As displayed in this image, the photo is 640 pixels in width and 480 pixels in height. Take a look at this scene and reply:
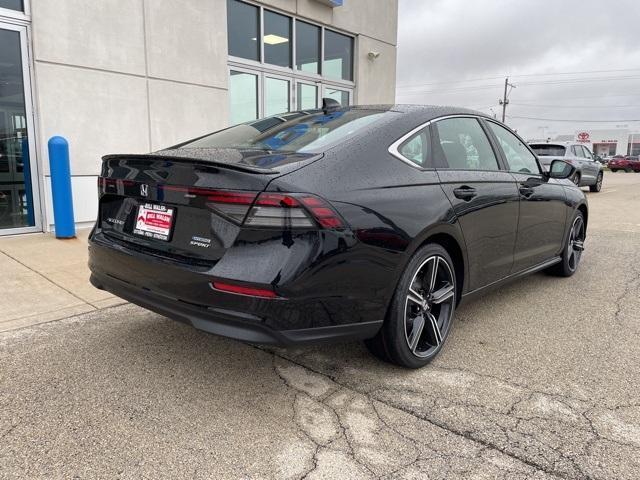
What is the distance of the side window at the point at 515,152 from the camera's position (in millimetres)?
4172

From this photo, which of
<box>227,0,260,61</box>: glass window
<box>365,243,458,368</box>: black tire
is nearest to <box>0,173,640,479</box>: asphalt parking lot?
<box>365,243,458,368</box>: black tire

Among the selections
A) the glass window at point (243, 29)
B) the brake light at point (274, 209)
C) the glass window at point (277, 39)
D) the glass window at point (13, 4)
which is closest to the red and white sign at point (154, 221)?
the brake light at point (274, 209)

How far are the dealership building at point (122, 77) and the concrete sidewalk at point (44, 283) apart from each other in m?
1.04

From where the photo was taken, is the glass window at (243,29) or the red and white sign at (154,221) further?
the glass window at (243,29)

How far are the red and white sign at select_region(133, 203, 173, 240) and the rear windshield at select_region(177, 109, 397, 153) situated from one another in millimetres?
621

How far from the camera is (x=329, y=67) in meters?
11.3

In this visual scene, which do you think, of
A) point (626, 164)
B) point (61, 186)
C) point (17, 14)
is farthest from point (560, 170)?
point (626, 164)

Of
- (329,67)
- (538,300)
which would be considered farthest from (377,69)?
(538,300)

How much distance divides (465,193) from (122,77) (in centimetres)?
585

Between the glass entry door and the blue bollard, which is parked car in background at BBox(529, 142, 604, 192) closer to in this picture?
the blue bollard

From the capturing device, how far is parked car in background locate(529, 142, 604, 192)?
14812mm

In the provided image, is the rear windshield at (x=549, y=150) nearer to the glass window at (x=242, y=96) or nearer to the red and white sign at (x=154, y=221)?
the glass window at (x=242, y=96)

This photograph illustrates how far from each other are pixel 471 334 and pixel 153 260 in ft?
7.41

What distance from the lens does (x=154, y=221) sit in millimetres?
2746
